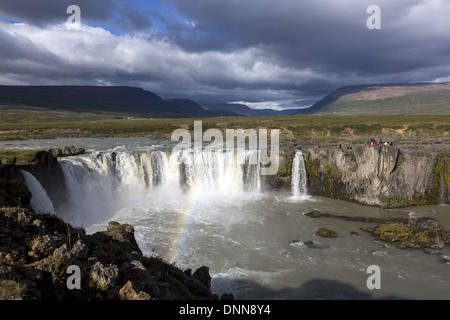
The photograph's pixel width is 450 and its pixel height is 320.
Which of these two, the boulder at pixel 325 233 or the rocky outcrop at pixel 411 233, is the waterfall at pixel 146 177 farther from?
the rocky outcrop at pixel 411 233

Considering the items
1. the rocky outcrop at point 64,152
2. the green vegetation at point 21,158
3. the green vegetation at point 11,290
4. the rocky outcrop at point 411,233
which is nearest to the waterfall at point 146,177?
the green vegetation at point 21,158

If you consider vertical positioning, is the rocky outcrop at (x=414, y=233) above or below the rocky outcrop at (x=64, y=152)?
below

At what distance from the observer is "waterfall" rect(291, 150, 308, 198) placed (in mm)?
42188

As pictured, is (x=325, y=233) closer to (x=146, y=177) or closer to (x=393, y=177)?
(x=393, y=177)

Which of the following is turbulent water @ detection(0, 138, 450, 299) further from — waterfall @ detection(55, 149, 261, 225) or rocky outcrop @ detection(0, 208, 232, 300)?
rocky outcrop @ detection(0, 208, 232, 300)

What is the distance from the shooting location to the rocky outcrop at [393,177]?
1448 inches

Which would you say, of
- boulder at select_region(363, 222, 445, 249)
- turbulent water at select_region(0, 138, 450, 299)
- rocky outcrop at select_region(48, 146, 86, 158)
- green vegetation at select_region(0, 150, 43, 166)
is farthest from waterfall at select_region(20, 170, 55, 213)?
boulder at select_region(363, 222, 445, 249)

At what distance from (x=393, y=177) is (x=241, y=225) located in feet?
79.0

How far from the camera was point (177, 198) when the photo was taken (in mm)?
39812

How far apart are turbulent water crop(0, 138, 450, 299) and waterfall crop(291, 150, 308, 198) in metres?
0.16

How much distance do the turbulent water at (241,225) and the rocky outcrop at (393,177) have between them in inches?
72.7
